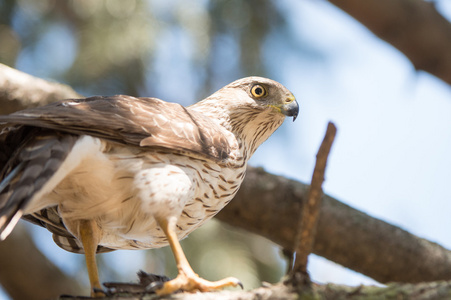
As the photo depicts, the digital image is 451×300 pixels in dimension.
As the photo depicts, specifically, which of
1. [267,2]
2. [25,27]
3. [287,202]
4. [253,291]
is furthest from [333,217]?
[25,27]

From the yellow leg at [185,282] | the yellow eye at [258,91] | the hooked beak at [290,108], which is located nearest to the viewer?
the yellow leg at [185,282]

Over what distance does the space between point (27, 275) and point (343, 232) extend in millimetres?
3211

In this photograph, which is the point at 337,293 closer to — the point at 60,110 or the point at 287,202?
the point at 60,110

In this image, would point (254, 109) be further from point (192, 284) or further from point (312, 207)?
point (312, 207)

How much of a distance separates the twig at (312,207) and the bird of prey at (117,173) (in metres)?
0.79

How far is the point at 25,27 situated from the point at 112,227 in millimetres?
4997

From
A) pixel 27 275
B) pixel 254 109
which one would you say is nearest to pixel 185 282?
pixel 254 109

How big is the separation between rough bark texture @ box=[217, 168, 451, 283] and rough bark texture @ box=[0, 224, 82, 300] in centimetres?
189

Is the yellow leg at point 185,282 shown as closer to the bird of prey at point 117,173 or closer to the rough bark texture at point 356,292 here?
the bird of prey at point 117,173

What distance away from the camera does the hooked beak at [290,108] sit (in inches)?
177

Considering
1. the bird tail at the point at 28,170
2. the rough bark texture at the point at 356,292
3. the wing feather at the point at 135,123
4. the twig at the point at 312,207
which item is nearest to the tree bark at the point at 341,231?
the wing feather at the point at 135,123

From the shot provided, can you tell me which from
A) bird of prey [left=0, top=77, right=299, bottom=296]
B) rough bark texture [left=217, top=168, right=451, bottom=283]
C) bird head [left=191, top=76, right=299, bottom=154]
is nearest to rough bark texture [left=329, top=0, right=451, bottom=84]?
rough bark texture [left=217, top=168, right=451, bottom=283]

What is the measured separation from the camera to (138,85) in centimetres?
736

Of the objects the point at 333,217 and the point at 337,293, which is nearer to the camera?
the point at 337,293
